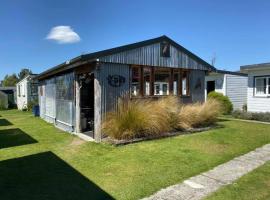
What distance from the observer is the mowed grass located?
12.4 feet

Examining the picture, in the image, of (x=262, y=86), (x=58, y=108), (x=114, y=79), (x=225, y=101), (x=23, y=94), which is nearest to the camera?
(x=114, y=79)

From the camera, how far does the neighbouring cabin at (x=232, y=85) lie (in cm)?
1686

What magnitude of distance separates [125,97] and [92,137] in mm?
1860

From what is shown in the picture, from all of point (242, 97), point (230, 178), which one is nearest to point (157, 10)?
point (242, 97)

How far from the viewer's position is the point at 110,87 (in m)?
8.23

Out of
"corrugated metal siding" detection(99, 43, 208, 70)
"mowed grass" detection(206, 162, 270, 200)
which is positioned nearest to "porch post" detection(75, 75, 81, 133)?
"corrugated metal siding" detection(99, 43, 208, 70)

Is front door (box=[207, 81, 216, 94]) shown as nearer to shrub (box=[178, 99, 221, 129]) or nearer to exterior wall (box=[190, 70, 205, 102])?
exterior wall (box=[190, 70, 205, 102])

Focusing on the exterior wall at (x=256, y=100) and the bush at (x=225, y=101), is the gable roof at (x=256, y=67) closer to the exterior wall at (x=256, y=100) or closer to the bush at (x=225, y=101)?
the exterior wall at (x=256, y=100)

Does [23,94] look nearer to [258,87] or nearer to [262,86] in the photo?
[258,87]

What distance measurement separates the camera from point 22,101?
25.7 meters

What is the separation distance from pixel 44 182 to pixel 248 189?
11.9ft

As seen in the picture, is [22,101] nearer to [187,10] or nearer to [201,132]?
[187,10]

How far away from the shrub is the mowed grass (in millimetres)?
4528

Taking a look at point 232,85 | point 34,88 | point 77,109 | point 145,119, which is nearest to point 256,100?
point 232,85
